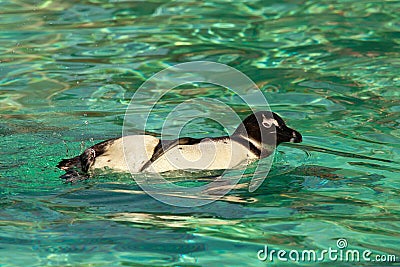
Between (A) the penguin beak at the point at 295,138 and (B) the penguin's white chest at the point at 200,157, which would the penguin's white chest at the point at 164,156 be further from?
(A) the penguin beak at the point at 295,138

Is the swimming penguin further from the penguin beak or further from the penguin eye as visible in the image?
the penguin beak

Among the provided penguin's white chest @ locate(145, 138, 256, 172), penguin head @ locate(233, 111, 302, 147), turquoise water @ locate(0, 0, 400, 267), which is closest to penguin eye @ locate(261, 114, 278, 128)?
penguin head @ locate(233, 111, 302, 147)

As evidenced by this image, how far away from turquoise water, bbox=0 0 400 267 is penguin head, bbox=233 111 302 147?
7.1 inches

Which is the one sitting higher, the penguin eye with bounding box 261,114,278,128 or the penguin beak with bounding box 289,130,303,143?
the penguin eye with bounding box 261,114,278,128

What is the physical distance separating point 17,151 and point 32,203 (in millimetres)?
1411

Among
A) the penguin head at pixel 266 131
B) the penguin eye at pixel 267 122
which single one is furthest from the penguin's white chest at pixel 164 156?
the penguin eye at pixel 267 122

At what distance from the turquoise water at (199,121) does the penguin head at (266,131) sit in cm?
18

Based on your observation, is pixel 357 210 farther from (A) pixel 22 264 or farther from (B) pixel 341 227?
(A) pixel 22 264

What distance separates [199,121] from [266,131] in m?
1.42

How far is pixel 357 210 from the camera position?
595cm

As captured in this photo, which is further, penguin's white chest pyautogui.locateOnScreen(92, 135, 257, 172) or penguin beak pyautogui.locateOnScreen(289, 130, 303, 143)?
penguin beak pyautogui.locateOnScreen(289, 130, 303, 143)

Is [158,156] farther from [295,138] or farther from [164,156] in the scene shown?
[295,138]

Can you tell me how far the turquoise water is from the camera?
17.5 feet

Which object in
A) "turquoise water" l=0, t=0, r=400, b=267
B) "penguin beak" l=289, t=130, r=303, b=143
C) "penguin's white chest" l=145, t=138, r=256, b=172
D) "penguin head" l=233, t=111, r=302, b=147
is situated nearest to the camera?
"turquoise water" l=0, t=0, r=400, b=267
